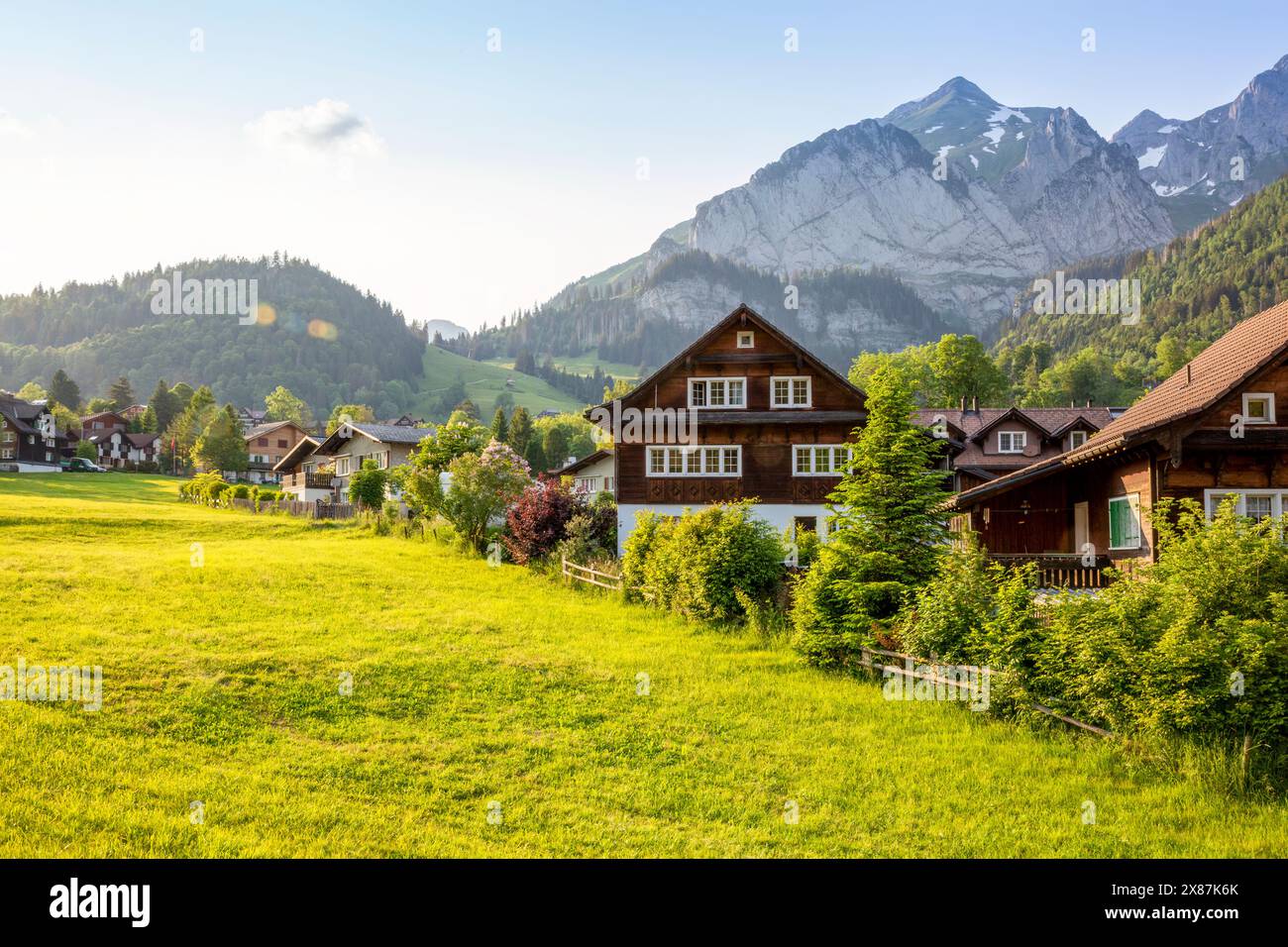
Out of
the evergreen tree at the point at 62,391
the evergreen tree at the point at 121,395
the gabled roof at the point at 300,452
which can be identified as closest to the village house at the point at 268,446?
the gabled roof at the point at 300,452

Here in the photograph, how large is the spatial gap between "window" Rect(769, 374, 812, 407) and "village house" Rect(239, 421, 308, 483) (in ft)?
304

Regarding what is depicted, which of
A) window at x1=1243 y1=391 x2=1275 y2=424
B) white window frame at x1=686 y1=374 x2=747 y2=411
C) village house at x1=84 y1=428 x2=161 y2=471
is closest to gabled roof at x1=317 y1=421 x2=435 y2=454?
white window frame at x1=686 y1=374 x2=747 y2=411

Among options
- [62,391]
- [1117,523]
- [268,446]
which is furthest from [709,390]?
[62,391]

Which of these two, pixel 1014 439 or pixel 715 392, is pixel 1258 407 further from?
pixel 1014 439

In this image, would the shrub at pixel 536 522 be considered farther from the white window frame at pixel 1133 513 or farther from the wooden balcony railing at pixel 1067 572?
the white window frame at pixel 1133 513

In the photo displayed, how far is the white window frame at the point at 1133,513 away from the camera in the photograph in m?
25.5

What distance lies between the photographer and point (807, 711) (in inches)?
695

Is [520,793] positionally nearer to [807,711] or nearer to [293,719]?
[293,719]

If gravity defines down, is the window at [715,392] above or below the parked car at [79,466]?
above

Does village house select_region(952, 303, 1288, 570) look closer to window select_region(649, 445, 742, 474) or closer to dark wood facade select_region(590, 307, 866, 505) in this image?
dark wood facade select_region(590, 307, 866, 505)

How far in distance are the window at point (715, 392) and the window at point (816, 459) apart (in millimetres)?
3696

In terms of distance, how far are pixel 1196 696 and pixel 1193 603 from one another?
1.63 metres

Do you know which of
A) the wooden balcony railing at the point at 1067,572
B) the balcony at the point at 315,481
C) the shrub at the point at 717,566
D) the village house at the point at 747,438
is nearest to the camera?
the shrub at the point at 717,566

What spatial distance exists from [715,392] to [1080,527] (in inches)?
682
